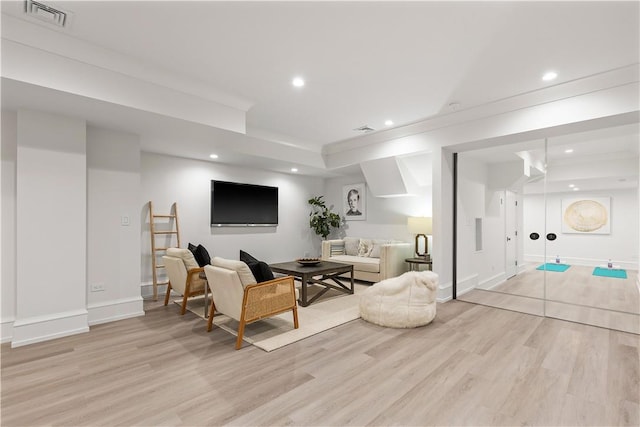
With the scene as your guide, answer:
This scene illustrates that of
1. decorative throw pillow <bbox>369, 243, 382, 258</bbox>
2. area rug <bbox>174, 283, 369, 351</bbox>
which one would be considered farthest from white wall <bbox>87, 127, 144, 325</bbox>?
decorative throw pillow <bbox>369, 243, 382, 258</bbox>

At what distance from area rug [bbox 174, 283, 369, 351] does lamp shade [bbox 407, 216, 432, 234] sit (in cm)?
176

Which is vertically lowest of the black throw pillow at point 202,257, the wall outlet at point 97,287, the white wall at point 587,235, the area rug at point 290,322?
the area rug at point 290,322

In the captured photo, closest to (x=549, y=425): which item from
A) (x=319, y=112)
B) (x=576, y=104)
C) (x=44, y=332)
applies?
(x=576, y=104)

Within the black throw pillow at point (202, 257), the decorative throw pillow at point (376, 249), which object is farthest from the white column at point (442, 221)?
the black throw pillow at point (202, 257)

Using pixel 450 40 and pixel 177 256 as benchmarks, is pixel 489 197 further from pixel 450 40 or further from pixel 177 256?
pixel 177 256

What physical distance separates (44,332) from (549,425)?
440cm

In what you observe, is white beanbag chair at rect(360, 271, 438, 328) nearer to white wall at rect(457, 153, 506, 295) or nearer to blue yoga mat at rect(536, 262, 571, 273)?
white wall at rect(457, 153, 506, 295)

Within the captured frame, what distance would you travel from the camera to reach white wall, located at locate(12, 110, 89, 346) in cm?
305

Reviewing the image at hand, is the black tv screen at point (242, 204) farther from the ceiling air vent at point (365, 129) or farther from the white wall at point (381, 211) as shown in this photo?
the ceiling air vent at point (365, 129)

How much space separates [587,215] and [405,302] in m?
2.67

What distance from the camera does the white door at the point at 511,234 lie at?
4543 mm

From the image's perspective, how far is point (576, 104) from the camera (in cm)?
343

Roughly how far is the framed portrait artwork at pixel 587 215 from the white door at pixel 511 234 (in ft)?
1.97

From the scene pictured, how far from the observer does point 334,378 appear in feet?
7.80
